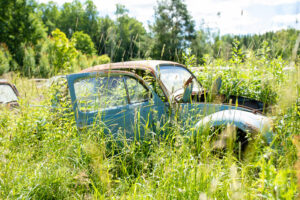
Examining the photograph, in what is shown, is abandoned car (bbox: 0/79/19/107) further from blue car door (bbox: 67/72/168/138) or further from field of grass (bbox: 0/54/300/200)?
blue car door (bbox: 67/72/168/138)

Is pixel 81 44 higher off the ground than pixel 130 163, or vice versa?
pixel 81 44

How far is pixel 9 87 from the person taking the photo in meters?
4.76

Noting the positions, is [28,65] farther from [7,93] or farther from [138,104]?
[138,104]

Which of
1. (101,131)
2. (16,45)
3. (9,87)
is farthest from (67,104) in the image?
(16,45)

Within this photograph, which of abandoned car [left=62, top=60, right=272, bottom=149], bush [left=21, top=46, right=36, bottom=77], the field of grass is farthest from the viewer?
bush [left=21, top=46, right=36, bottom=77]

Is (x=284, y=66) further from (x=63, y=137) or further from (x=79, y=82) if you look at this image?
(x=63, y=137)

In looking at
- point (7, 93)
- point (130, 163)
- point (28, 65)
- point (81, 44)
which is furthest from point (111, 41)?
point (28, 65)

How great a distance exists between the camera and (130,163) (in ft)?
8.58

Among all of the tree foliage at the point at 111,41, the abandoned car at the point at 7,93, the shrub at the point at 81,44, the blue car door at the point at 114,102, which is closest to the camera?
the blue car door at the point at 114,102

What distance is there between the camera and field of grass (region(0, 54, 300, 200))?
178 cm

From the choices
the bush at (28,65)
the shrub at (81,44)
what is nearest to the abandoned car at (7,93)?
the bush at (28,65)

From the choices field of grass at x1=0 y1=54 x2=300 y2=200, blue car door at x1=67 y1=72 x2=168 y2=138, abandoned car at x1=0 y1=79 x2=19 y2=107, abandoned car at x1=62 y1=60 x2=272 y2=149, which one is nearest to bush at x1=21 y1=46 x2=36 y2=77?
abandoned car at x1=0 y1=79 x2=19 y2=107

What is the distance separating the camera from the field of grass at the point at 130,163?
1.78m

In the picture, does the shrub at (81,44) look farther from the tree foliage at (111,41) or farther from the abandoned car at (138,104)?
the abandoned car at (138,104)
